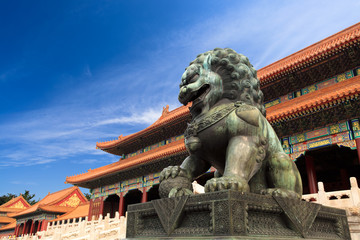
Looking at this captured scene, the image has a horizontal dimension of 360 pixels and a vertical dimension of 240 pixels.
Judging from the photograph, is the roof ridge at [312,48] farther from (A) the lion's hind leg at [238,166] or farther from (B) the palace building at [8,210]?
(B) the palace building at [8,210]

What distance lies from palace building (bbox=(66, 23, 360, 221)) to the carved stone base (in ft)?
24.0

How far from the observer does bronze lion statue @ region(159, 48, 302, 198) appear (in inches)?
81.4

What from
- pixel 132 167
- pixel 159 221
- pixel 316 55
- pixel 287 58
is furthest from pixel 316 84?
pixel 159 221

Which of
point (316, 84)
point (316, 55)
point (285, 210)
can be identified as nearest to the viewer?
point (285, 210)

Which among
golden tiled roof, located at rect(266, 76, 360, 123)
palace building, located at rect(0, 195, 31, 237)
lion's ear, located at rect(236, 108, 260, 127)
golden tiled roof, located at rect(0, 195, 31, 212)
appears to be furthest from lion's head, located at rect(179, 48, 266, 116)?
golden tiled roof, located at rect(0, 195, 31, 212)

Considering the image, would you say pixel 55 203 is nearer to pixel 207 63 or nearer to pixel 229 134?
pixel 207 63

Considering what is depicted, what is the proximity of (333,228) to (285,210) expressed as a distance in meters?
0.81

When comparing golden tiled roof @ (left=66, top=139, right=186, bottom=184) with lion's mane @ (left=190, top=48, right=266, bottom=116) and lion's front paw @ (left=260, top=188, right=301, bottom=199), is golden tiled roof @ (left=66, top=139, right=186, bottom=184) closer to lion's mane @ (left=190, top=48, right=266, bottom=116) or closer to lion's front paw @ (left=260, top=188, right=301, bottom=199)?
lion's mane @ (left=190, top=48, right=266, bottom=116)

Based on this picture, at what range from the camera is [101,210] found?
18859 millimetres

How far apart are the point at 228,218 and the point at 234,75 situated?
125 cm

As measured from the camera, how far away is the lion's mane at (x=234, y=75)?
94.4 inches

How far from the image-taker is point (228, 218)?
5.00ft

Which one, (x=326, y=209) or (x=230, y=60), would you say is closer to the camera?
(x=326, y=209)

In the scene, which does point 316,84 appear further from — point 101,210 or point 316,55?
point 101,210
